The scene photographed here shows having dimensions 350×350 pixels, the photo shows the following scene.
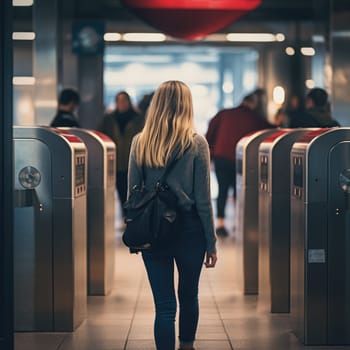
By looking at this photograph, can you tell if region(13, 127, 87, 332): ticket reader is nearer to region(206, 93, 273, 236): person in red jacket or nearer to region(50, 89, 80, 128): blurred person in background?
region(50, 89, 80, 128): blurred person in background

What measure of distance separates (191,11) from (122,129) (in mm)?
1962

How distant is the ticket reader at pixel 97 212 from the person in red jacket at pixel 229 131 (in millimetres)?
4300

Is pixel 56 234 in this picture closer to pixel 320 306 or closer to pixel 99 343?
pixel 99 343

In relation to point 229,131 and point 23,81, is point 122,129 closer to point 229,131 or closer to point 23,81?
point 229,131

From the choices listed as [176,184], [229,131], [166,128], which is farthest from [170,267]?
[229,131]

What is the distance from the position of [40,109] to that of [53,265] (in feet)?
28.2

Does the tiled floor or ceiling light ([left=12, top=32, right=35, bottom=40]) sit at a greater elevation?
ceiling light ([left=12, top=32, right=35, bottom=40])

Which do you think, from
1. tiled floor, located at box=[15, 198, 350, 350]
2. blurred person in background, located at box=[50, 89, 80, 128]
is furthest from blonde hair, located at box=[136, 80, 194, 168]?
blurred person in background, located at box=[50, 89, 80, 128]

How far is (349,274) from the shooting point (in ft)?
21.9

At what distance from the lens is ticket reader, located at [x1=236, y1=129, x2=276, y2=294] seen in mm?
9055

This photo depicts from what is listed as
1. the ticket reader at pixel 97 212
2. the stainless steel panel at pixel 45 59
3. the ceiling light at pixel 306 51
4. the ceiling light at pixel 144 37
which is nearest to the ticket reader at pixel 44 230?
the ticket reader at pixel 97 212

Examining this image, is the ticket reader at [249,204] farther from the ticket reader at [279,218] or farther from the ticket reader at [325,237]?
the ticket reader at [325,237]

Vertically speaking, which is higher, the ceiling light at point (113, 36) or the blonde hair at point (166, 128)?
the ceiling light at point (113, 36)

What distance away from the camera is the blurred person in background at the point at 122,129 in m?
14.1
